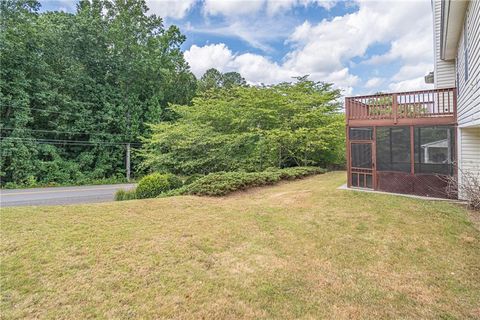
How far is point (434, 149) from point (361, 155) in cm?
207

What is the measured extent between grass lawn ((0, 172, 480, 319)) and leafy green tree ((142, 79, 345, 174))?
22.0ft

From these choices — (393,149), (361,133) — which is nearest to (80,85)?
(361,133)

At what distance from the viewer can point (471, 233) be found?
5172 millimetres

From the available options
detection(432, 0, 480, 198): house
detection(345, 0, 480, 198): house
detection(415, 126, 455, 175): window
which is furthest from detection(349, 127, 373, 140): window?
detection(432, 0, 480, 198): house

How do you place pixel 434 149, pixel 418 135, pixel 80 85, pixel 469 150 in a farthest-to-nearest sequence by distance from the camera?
pixel 80 85 → pixel 418 135 → pixel 434 149 → pixel 469 150

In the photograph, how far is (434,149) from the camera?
7.90 m

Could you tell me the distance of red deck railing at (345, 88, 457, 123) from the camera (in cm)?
786

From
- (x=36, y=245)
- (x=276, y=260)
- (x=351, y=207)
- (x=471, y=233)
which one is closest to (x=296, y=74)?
(x=351, y=207)

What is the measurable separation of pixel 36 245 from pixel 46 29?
68.4ft

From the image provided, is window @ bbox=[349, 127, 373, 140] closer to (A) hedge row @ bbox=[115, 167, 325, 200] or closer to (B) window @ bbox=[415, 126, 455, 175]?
(B) window @ bbox=[415, 126, 455, 175]

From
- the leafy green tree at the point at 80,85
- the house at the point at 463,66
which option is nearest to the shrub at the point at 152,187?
the house at the point at 463,66

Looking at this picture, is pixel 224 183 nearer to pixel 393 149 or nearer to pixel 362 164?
pixel 362 164

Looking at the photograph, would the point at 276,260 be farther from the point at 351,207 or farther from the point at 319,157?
the point at 319,157

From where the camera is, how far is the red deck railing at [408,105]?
7.86 meters
